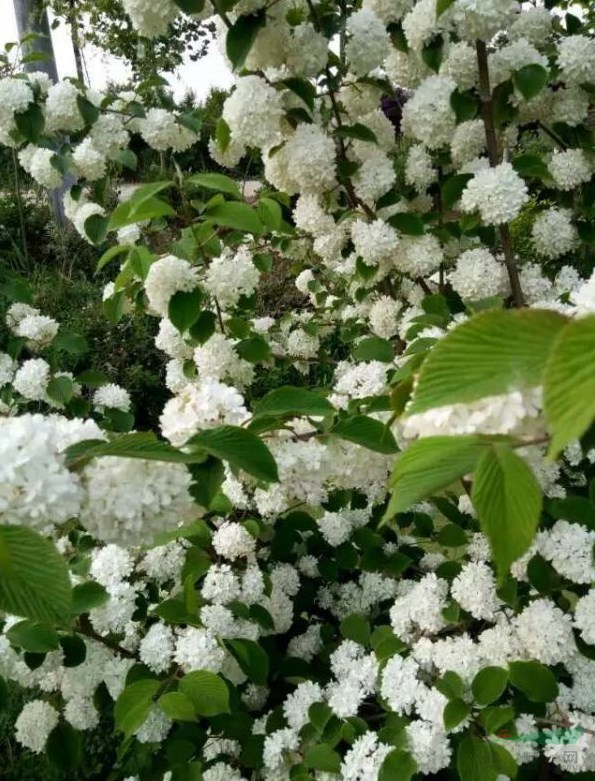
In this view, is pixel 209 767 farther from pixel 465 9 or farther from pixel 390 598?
pixel 465 9

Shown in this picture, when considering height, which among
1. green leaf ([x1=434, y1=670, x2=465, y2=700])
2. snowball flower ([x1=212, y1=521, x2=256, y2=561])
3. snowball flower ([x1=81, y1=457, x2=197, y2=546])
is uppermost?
snowball flower ([x1=81, y1=457, x2=197, y2=546])

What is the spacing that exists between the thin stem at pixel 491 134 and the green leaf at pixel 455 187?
0.19ft

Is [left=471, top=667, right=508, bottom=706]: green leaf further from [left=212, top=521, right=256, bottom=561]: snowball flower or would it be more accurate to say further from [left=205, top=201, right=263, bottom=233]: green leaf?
[left=205, top=201, right=263, bottom=233]: green leaf

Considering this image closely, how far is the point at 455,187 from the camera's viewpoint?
149cm

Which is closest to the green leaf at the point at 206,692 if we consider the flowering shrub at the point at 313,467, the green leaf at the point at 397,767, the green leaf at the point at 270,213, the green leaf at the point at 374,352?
the flowering shrub at the point at 313,467

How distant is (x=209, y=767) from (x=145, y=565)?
0.36 metres

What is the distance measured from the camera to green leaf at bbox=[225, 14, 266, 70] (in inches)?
48.6

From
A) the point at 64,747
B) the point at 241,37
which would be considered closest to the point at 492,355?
the point at 241,37

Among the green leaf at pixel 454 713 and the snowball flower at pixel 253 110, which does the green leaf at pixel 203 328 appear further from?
the green leaf at pixel 454 713

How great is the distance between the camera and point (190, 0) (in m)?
1.25

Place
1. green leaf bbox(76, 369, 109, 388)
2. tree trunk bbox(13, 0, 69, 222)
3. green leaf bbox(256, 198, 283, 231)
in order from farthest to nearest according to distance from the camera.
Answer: tree trunk bbox(13, 0, 69, 222)
green leaf bbox(76, 369, 109, 388)
green leaf bbox(256, 198, 283, 231)

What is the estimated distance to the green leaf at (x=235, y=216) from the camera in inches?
46.8

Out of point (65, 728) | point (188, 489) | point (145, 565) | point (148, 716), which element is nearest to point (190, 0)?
point (188, 489)

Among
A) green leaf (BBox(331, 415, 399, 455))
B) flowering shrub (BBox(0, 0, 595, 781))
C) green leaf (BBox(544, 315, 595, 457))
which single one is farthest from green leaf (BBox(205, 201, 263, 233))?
green leaf (BBox(544, 315, 595, 457))
